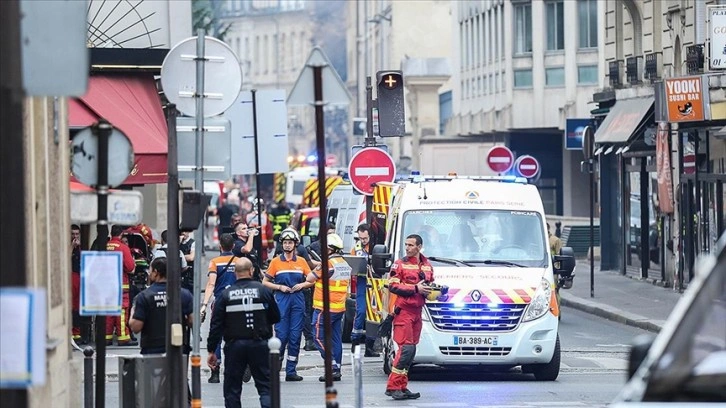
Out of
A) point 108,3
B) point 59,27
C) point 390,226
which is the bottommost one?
point 390,226

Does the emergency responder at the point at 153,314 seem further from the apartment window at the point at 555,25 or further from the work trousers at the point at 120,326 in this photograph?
the apartment window at the point at 555,25

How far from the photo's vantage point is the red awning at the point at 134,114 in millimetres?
20359

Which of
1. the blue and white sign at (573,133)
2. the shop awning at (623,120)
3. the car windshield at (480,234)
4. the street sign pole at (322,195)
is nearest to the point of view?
the street sign pole at (322,195)

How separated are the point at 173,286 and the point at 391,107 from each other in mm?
10909

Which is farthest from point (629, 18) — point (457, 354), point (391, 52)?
point (391, 52)

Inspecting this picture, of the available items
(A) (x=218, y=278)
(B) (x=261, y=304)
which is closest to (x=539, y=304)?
(A) (x=218, y=278)

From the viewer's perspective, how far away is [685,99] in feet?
97.6

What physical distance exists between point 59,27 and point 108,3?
72.2ft

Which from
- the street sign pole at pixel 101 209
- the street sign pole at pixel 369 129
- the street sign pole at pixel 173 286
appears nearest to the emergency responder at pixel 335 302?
the street sign pole at pixel 369 129

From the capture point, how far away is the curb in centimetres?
2641

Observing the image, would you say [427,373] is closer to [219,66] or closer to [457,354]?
[457,354]

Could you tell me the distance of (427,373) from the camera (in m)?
19.8

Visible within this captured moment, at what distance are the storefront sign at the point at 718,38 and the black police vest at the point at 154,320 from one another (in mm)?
15174

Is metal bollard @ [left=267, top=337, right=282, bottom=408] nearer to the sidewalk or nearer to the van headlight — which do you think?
the van headlight
